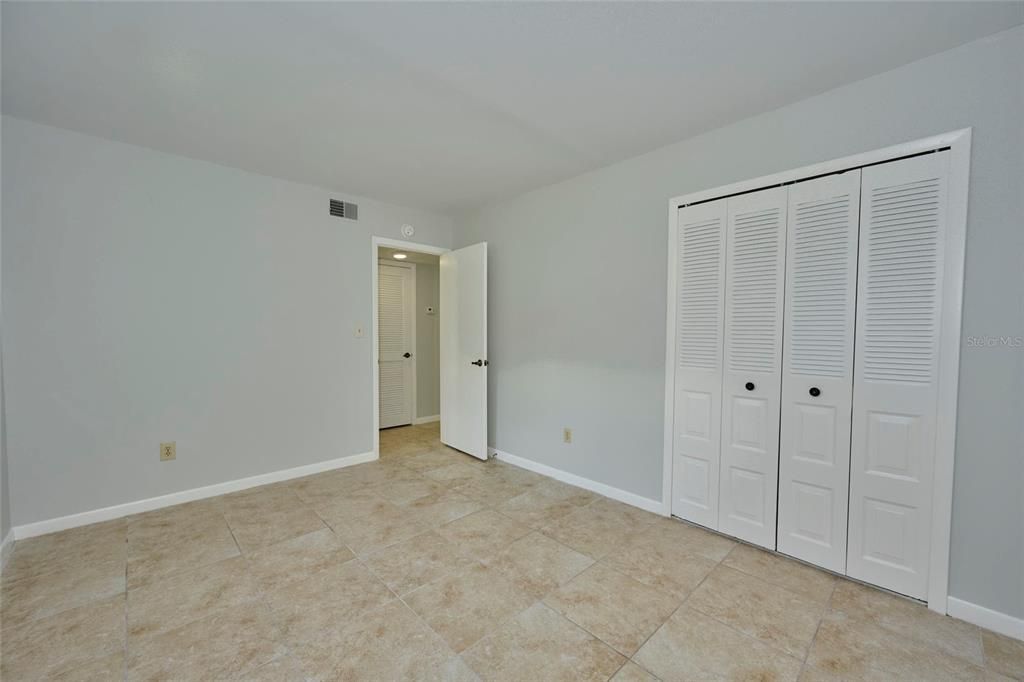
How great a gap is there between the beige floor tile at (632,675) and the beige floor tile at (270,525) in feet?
6.50

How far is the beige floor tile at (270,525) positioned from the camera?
8.12 feet

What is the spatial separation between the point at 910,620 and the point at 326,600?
2.66 metres

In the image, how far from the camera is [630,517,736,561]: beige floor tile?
2377 millimetres

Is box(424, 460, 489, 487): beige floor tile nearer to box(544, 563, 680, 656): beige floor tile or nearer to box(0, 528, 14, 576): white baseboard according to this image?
box(544, 563, 680, 656): beige floor tile

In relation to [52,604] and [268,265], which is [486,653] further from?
[268,265]

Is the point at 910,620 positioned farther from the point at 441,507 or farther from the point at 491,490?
the point at 441,507

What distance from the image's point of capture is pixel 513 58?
6.13 feet

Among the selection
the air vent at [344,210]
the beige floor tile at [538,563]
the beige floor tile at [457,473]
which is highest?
the air vent at [344,210]

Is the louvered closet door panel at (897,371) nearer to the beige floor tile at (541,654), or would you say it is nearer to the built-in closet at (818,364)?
the built-in closet at (818,364)

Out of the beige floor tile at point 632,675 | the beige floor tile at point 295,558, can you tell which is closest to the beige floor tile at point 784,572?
the beige floor tile at point 632,675

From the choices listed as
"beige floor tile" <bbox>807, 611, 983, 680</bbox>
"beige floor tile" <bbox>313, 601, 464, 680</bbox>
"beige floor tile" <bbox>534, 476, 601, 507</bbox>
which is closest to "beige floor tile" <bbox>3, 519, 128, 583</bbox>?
"beige floor tile" <bbox>313, 601, 464, 680</bbox>

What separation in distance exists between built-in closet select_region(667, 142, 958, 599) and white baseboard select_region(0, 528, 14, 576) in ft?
12.8

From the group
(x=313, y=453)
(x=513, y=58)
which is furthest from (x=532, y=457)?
(x=513, y=58)

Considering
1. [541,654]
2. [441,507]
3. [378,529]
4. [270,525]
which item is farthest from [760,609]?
[270,525]
